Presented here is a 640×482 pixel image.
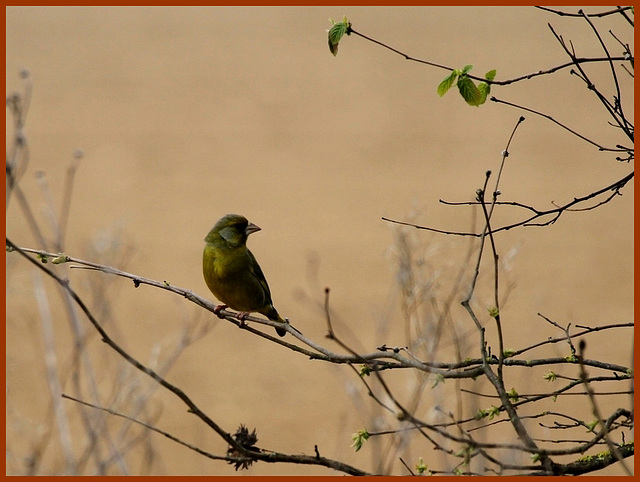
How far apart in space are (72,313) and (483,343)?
1780 mm

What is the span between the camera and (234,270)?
5.14m

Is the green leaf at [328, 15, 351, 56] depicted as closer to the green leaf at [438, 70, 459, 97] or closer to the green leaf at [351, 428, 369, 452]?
the green leaf at [438, 70, 459, 97]

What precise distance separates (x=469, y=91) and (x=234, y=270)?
7.34ft

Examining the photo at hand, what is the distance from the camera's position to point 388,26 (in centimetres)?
2978

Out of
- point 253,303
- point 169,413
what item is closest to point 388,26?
point 169,413

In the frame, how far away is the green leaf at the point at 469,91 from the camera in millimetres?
3309

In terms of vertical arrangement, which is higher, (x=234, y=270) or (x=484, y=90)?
(x=234, y=270)

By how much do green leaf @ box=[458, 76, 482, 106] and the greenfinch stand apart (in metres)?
2.12

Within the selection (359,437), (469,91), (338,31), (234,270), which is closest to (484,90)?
(469,91)

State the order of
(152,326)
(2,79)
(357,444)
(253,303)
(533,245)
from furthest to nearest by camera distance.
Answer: (533,245)
(152,326)
(253,303)
(2,79)
(357,444)

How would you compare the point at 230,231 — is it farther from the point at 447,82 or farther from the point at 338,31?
the point at 447,82

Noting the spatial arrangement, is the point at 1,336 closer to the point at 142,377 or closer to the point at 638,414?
the point at 142,377

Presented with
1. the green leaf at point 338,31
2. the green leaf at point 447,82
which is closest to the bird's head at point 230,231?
the green leaf at point 338,31

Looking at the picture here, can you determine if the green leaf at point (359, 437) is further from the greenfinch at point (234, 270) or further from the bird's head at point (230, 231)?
the bird's head at point (230, 231)
